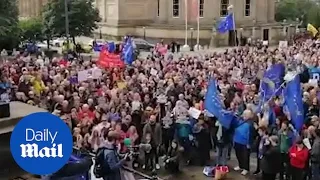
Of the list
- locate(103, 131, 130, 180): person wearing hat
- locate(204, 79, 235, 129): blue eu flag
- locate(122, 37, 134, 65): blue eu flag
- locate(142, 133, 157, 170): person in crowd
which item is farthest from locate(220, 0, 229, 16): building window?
locate(103, 131, 130, 180): person wearing hat

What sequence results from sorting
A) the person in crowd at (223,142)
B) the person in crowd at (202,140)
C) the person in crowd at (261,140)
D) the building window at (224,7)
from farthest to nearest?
the building window at (224,7)
the person in crowd at (202,140)
the person in crowd at (223,142)
the person in crowd at (261,140)

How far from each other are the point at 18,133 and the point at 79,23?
4336cm

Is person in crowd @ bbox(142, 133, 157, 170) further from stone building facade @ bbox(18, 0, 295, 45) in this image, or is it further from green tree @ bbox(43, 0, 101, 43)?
stone building facade @ bbox(18, 0, 295, 45)

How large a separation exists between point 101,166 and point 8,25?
112 ft

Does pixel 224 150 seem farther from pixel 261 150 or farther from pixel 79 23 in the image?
pixel 79 23

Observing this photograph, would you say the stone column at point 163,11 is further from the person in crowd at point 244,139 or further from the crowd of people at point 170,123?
the person in crowd at point 244,139

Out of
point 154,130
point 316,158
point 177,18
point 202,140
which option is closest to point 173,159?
point 154,130

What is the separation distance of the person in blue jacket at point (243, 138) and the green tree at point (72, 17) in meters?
36.1

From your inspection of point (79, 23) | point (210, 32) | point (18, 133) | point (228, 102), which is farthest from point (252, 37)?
point (18, 133)

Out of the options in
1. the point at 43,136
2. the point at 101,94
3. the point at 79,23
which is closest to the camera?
the point at 43,136

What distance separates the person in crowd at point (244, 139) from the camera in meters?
14.0

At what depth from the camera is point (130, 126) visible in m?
13.9

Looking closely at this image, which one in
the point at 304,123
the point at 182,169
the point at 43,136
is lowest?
the point at 182,169

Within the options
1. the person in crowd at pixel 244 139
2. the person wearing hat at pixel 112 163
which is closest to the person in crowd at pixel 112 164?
the person wearing hat at pixel 112 163
